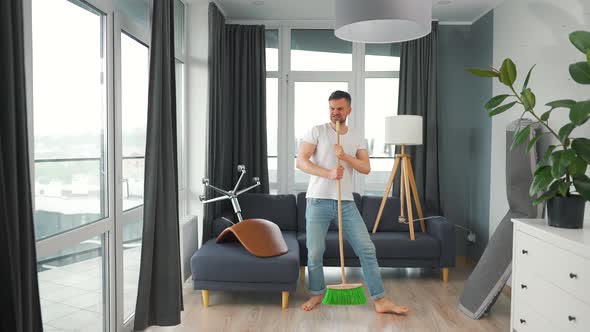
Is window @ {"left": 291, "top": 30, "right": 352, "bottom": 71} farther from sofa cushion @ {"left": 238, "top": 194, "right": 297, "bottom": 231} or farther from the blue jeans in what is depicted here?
the blue jeans

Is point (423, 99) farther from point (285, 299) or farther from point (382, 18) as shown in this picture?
point (382, 18)

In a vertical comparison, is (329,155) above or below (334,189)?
above

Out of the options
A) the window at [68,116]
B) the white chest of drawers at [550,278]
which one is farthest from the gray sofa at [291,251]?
the white chest of drawers at [550,278]

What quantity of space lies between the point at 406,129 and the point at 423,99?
866 mm

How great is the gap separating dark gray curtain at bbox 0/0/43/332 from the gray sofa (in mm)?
2144

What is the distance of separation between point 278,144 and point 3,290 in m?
4.26

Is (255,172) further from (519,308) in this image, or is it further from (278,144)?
(519,308)

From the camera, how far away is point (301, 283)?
450 cm

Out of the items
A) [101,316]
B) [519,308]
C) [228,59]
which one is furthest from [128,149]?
[519,308]

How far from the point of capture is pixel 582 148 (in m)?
2.52

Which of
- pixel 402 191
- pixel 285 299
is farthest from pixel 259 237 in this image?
pixel 402 191

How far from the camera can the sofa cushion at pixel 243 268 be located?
3736 mm

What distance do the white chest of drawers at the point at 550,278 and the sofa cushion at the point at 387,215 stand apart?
1.94 m

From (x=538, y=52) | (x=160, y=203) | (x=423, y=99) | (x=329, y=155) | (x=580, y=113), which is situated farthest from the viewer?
(x=423, y=99)
